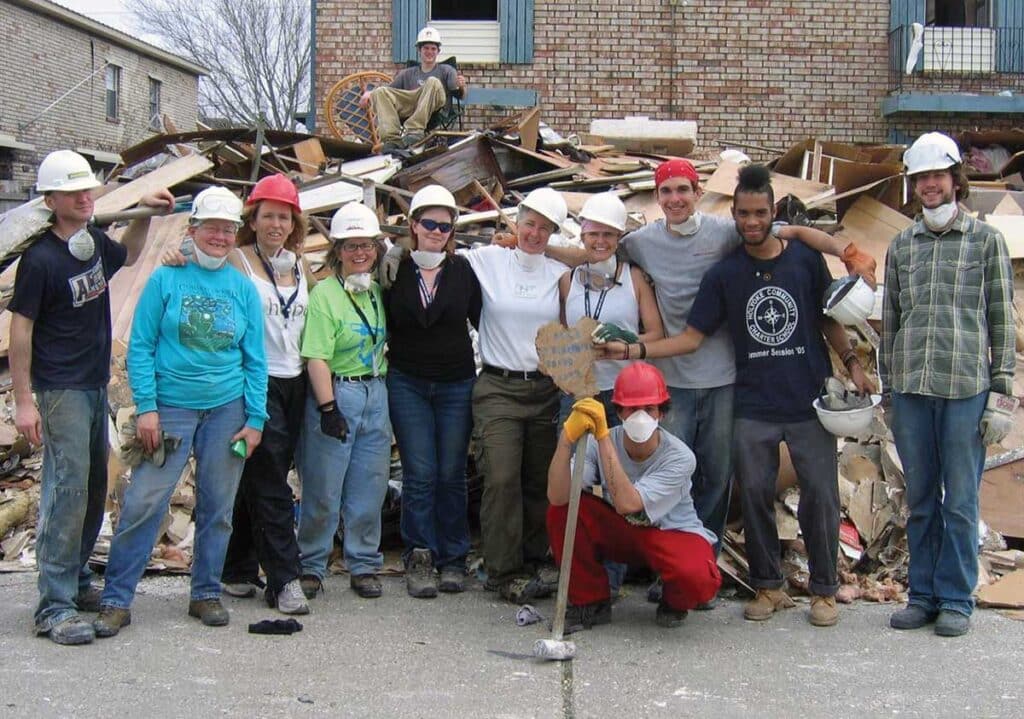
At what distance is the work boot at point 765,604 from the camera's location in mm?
5250

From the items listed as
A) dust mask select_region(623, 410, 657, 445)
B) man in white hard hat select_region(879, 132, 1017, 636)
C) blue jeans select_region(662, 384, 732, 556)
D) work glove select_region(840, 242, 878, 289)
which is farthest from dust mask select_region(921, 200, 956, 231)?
dust mask select_region(623, 410, 657, 445)

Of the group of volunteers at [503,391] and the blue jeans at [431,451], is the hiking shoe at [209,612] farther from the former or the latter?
the blue jeans at [431,451]

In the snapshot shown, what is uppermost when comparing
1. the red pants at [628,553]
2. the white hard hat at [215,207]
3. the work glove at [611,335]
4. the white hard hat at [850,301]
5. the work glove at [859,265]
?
the white hard hat at [215,207]

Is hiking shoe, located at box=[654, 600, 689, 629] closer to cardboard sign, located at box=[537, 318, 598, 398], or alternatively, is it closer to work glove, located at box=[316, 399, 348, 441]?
cardboard sign, located at box=[537, 318, 598, 398]

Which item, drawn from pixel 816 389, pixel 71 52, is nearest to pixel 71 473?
pixel 816 389

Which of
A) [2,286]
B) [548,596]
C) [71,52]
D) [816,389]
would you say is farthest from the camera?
[71,52]

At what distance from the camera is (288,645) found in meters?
4.79

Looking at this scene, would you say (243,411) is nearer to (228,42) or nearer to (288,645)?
(288,645)

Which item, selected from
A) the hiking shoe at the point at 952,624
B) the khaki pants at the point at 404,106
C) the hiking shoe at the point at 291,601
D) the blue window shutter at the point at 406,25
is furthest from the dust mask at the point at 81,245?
the blue window shutter at the point at 406,25

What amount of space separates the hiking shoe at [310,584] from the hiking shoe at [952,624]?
9.44 feet

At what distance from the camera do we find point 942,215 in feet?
16.3

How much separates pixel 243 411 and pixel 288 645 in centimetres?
103

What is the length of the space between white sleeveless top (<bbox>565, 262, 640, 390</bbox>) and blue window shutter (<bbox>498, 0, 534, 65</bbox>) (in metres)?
8.87

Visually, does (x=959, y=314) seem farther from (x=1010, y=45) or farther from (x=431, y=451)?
(x=1010, y=45)
